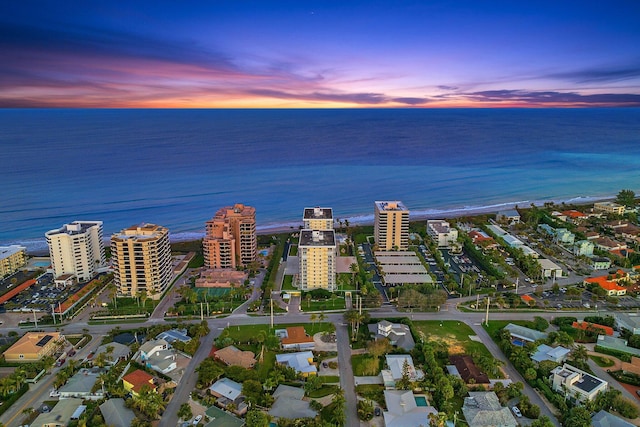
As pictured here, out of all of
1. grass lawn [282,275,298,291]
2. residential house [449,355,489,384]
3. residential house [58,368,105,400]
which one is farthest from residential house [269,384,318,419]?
grass lawn [282,275,298,291]

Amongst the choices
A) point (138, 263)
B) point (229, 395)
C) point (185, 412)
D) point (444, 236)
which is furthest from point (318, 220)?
point (185, 412)

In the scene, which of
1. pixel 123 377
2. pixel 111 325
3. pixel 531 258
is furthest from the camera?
pixel 531 258

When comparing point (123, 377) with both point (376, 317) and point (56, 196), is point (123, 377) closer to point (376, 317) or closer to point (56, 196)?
point (376, 317)

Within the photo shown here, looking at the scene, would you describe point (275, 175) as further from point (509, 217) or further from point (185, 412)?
point (185, 412)

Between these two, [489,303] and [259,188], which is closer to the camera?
[489,303]

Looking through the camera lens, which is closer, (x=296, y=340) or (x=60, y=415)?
(x=60, y=415)

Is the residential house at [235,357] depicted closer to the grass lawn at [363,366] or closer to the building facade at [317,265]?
the grass lawn at [363,366]

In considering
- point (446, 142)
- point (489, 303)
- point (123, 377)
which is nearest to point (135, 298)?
point (123, 377)
